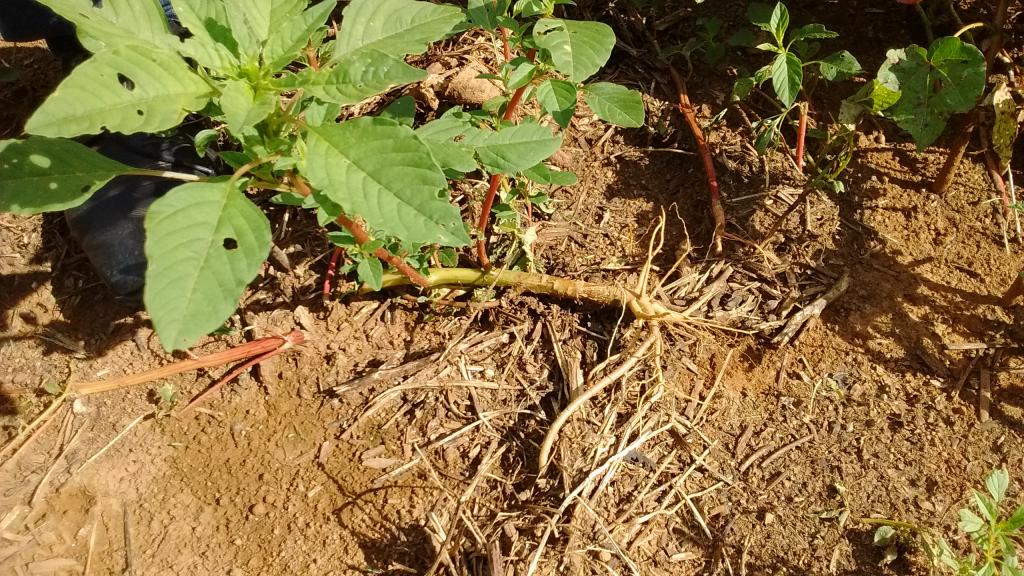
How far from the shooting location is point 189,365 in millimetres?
2021

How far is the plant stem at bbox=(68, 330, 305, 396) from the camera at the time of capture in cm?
203

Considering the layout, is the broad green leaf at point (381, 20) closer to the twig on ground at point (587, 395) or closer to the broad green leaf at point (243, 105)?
the broad green leaf at point (243, 105)

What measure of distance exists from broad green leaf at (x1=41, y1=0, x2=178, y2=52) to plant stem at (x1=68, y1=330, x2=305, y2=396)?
960 millimetres

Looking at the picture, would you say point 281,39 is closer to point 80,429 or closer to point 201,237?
point 201,237

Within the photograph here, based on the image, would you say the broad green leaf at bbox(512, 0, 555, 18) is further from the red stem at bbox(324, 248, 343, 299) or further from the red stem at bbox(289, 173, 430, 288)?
the red stem at bbox(324, 248, 343, 299)

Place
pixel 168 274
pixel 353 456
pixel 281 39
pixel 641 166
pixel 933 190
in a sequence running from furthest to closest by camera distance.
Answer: pixel 641 166, pixel 933 190, pixel 353 456, pixel 281 39, pixel 168 274

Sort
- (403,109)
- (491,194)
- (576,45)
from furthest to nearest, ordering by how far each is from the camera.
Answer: (491,194) → (403,109) → (576,45)

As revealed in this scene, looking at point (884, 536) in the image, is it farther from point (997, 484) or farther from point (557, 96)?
point (557, 96)

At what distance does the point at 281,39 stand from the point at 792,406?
167cm

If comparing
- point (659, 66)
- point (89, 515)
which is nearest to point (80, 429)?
point (89, 515)

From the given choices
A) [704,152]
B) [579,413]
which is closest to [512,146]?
[579,413]

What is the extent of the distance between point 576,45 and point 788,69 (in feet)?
3.17

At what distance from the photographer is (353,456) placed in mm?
1963

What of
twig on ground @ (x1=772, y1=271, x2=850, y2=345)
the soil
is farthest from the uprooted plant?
twig on ground @ (x1=772, y1=271, x2=850, y2=345)
